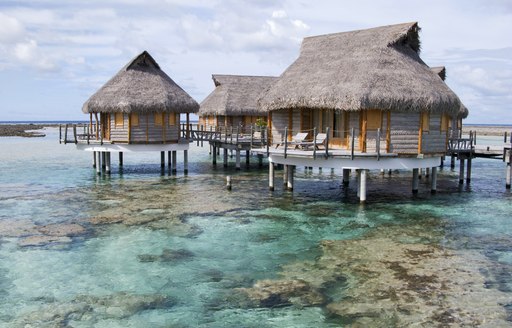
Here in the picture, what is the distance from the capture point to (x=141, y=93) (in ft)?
94.5

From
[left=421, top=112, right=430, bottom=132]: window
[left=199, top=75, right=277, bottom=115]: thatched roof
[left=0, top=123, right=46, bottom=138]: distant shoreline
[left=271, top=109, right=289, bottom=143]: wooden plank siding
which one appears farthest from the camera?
[left=0, top=123, right=46, bottom=138]: distant shoreline

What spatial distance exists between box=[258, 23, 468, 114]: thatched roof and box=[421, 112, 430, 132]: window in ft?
1.66

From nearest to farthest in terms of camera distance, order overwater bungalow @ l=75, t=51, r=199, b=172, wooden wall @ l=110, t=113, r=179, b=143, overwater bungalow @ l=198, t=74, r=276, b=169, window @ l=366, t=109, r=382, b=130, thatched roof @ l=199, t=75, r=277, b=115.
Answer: window @ l=366, t=109, r=382, b=130, overwater bungalow @ l=75, t=51, r=199, b=172, wooden wall @ l=110, t=113, r=179, b=143, overwater bungalow @ l=198, t=74, r=276, b=169, thatched roof @ l=199, t=75, r=277, b=115

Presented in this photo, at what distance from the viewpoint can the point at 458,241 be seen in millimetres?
15758

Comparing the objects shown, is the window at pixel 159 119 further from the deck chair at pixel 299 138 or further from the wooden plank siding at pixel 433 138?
the wooden plank siding at pixel 433 138

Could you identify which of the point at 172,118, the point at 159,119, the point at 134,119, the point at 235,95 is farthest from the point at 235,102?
the point at 134,119

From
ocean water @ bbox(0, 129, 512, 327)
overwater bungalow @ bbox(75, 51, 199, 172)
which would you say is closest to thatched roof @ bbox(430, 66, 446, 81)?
ocean water @ bbox(0, 129, 512, 327)

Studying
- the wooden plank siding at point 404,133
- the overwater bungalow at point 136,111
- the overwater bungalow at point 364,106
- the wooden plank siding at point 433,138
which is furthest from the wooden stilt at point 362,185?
the overwater bungalow at point 136,111

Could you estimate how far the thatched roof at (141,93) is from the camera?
28250mm

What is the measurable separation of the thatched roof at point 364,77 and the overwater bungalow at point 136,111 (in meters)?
7.83

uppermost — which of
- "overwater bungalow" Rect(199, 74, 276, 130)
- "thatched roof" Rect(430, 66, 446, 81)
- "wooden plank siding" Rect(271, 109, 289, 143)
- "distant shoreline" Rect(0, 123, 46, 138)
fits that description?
"thatched roof" Rect(430, 66, 446, 81)

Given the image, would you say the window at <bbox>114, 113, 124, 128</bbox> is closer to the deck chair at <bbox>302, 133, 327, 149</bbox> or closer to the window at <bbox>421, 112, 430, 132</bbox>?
the deck chair at <bbox>302, 133, 327, 149</bbox>

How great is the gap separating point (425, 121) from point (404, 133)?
1.21 m

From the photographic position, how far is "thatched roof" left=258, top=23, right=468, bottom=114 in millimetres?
20031
